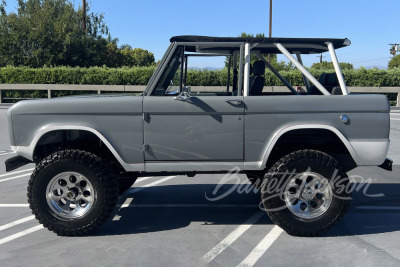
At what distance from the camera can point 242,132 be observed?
419 cm

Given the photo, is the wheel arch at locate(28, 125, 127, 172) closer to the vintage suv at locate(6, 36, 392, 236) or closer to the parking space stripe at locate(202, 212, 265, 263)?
the vintage suv at locate(6, 36, 392, 236)

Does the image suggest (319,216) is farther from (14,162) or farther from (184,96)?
(14,162)

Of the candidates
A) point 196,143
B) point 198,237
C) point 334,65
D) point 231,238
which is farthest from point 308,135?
point 198,237

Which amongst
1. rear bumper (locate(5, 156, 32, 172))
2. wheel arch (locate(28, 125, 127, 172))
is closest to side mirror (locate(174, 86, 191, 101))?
wheel arch (locate(28, 125, 127, 172))

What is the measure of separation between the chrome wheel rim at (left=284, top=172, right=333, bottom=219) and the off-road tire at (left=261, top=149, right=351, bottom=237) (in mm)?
48

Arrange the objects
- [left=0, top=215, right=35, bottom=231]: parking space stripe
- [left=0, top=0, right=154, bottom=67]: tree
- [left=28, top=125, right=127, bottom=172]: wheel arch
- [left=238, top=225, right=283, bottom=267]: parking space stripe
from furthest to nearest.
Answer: [left=0, top=0, right=154, bottom=67]: tree < [left=0, top=215, right=35, bottom=231]: parking space stripe < [left=28, top=125, right=127, bottom=172]: wheel arch < [left=238, top=225, right=283, bottom=267]: parking space stripe

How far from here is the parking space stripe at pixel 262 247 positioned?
11.8ft

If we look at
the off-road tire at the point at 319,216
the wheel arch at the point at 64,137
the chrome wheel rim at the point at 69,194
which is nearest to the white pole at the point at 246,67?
the off-road tire at the point at 319,216

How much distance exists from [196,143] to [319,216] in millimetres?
1540

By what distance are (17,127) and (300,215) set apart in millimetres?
3167

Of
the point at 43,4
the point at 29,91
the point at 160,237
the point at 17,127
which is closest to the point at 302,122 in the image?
the point at 160,237

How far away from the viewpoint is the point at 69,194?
4.26 meters

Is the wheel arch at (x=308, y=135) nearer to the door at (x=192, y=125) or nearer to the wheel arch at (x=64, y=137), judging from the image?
the door at (x=192, y=125)

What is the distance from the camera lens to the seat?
4781mm
